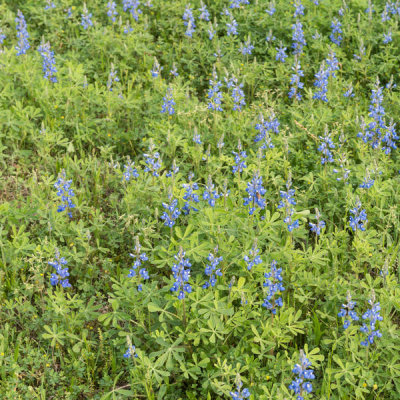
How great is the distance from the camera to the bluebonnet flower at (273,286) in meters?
3.53

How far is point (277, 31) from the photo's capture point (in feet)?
21.1

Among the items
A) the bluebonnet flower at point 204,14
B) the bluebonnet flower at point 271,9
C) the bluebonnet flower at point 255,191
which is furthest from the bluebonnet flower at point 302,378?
the bluebonnet flower at point 204,14

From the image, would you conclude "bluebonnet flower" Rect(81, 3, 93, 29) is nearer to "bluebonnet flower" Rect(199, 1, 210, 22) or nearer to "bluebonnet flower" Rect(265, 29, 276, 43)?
"bluebonnet flower" Rect(199, 1, 210, 22)

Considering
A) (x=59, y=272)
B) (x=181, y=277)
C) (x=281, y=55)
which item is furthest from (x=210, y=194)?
(x=281, y=55)

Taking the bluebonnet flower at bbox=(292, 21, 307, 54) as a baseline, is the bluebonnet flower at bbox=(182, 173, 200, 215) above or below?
below

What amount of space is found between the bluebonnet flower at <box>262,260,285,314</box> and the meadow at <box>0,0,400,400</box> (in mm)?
19

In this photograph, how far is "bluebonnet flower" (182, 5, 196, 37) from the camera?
627 cm

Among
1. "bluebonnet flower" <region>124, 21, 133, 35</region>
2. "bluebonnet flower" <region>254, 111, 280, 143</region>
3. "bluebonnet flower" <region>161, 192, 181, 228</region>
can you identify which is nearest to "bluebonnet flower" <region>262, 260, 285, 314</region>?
"bluebonnet flower" <region>161, 192, 181, 228</region>

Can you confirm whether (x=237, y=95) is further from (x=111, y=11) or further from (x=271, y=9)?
(x=111, y=11)

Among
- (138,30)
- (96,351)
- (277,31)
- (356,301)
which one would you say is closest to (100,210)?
(96,351)

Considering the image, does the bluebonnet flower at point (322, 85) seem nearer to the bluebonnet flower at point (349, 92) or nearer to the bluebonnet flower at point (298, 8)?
the bluebonnet flower at point (349, 92)

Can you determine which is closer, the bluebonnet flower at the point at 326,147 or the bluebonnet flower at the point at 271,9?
the bluebonnet flower at the point at 326,147

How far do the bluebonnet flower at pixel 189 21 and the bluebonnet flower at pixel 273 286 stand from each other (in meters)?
3.57

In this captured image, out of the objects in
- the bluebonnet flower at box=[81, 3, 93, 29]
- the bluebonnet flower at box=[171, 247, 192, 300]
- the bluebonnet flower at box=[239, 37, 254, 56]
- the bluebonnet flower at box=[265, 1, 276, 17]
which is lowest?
the bluebonnet flower at box=[171, 247, 192, 300]
